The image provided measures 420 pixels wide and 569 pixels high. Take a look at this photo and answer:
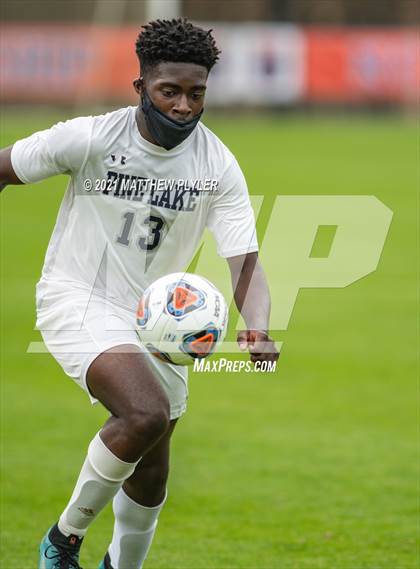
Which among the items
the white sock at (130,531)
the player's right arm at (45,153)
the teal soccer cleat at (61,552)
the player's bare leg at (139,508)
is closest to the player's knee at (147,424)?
the teal soccer cleat at (61,552)

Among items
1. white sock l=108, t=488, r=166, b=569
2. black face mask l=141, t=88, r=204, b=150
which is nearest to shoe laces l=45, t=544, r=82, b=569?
white sock l=108, t=488, r=166, b=569

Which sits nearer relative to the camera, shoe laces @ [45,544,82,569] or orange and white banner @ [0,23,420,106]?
shoe laces @ [45,544,82,569]

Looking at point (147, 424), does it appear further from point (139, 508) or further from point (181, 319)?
point (139, 508)

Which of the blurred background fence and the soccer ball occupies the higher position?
the soccer ball

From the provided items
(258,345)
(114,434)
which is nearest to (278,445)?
(258,345)

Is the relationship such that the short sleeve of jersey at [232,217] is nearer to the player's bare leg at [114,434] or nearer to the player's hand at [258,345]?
the player's hand at [258,345]

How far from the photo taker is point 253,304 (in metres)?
5.84

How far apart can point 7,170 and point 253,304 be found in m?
1.32

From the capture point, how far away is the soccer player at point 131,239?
5.64 meters

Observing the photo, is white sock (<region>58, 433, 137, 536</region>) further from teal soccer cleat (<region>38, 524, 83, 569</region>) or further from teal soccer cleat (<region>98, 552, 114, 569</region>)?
teal soccer cleat (<region>98, 552, 114, 569</region>)

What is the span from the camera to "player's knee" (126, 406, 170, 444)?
17.4 feet

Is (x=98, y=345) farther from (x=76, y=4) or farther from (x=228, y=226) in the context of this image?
(x=76, y=4)

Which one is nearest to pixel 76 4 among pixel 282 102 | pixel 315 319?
pixel 282 102

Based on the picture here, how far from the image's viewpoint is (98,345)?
5688mm
